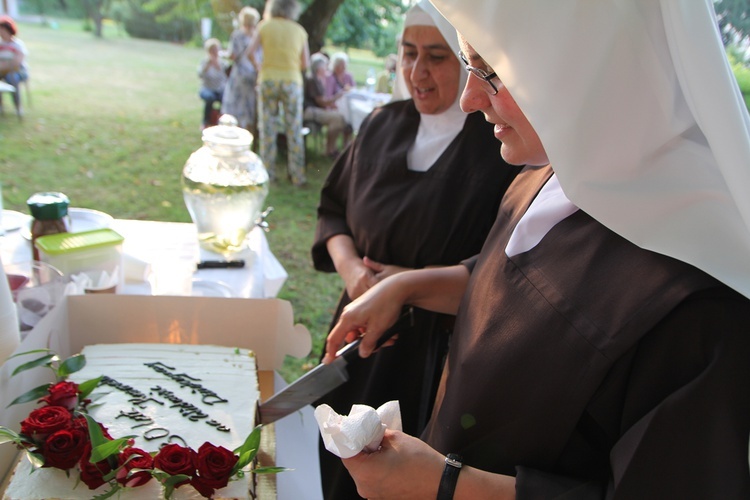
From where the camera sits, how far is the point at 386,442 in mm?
830

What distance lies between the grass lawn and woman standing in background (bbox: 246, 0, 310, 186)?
0.42 metres

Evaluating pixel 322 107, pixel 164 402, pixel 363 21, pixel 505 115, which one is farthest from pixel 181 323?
→ pixel 363 21

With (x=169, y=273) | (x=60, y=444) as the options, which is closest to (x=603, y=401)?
(x=60, y=444)

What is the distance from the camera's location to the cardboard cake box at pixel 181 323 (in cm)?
126

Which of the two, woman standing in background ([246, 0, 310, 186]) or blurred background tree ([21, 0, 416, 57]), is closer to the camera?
woman standing in background ([246, 0, 310, 186])

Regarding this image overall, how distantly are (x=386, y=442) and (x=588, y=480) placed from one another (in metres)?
0.28

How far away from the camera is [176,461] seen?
0.88m

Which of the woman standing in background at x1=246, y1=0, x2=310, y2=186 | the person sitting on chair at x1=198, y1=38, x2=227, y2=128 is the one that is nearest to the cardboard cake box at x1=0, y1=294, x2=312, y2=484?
the woman standing in background at x1=246, y1=0, x2=310, y2=186

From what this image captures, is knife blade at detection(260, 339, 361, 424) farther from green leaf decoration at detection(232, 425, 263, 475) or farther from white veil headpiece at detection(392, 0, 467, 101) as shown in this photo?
white veil headpiece at detection(392, 0, 467, 101)

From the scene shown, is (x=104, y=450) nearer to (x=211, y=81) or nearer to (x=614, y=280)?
(x=614, y=280)

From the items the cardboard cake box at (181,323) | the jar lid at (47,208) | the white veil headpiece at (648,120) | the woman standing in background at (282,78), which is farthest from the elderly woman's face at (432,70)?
the woman standing in background at (282,78)

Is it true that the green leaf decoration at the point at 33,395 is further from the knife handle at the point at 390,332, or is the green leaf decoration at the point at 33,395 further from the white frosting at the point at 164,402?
the knife handle at the point at 390,332

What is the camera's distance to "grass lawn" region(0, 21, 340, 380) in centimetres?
459

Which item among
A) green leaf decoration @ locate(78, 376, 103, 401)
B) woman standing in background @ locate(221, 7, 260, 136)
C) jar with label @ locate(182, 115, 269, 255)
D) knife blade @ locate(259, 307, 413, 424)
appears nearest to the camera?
green leaf decoration @ locate(78, 376, 103, 401)
